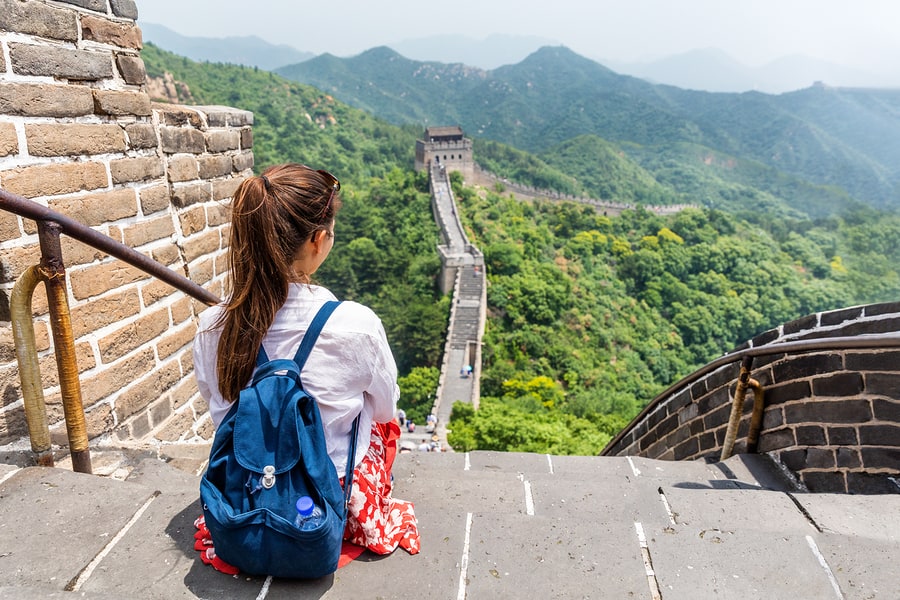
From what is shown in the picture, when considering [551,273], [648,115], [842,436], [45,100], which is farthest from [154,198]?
[648,115]

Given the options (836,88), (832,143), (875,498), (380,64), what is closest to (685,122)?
(832,143)

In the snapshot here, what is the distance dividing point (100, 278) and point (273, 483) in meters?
1.66

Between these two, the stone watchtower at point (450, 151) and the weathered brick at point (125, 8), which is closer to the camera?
the weathered brick at point (125, 8)

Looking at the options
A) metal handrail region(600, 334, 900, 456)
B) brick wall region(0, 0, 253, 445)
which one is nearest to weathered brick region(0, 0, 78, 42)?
brick wall region(0, 0, 253, 445)

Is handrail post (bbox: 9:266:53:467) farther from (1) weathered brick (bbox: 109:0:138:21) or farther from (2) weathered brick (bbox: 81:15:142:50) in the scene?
(1) weathered brick (bbox: 109:0:138:21)

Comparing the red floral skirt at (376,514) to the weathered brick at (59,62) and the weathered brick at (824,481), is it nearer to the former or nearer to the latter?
the weathered brick at (59,62)

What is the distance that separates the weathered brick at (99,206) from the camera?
7.84 ft

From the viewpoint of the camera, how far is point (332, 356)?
5.10ft

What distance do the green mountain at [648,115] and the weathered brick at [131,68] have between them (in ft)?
291

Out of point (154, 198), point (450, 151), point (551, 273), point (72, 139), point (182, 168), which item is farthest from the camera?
point (450, 151)

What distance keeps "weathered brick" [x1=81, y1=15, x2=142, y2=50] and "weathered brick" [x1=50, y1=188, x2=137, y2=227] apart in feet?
2.17

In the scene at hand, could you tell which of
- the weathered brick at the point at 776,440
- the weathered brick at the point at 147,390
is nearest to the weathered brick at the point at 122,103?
the weathered brick at the point at 147,390

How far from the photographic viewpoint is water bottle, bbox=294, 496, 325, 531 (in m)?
1.41

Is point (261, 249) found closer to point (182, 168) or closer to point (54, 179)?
point (54, 179)
